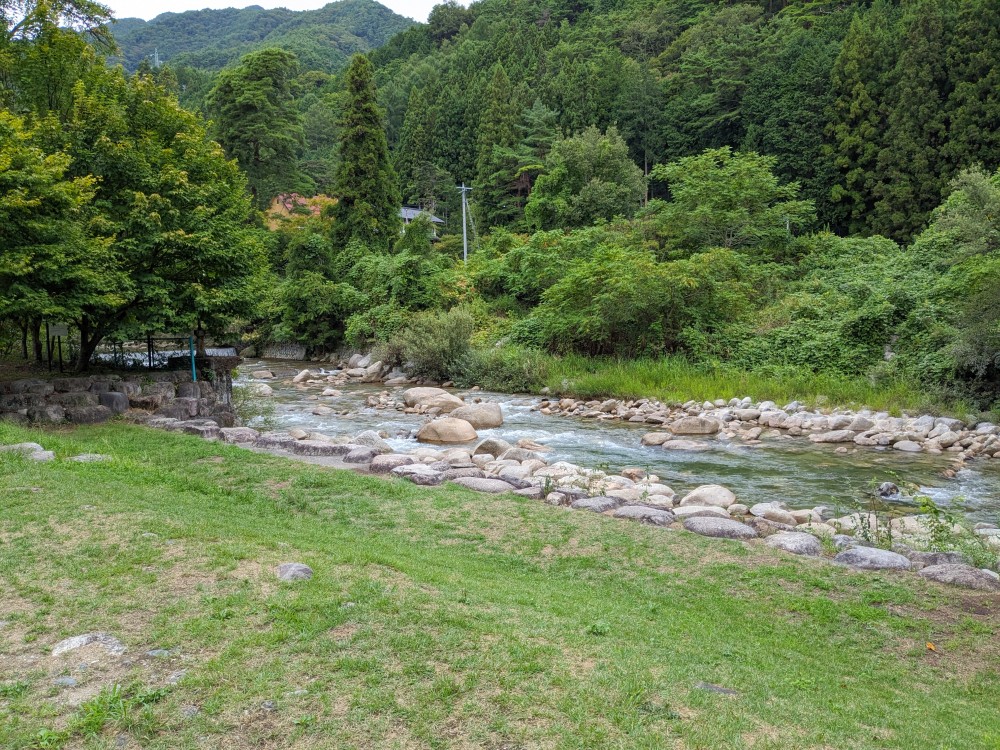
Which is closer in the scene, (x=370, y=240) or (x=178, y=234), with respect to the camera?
(x=178, y=234)

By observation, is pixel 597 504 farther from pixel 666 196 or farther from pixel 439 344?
pixel 666 196

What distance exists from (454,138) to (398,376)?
35.8 m

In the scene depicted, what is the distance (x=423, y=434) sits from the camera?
1648cm

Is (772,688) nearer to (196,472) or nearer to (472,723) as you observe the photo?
(472,723)

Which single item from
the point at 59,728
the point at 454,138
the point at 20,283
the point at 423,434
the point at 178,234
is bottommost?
the point at 423,434

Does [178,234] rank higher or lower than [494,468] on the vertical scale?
higher

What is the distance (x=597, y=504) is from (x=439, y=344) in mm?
16997

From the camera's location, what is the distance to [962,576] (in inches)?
269

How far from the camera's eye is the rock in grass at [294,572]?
5559mm

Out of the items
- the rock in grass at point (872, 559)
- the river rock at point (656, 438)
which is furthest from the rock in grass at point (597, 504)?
the river rock at point (656, 438)

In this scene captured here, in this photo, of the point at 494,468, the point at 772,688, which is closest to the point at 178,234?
the point at 494,468

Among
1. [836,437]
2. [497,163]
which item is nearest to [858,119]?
[497,163]

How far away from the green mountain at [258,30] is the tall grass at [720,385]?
86257mm

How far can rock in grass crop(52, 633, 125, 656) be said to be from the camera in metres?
4.43
